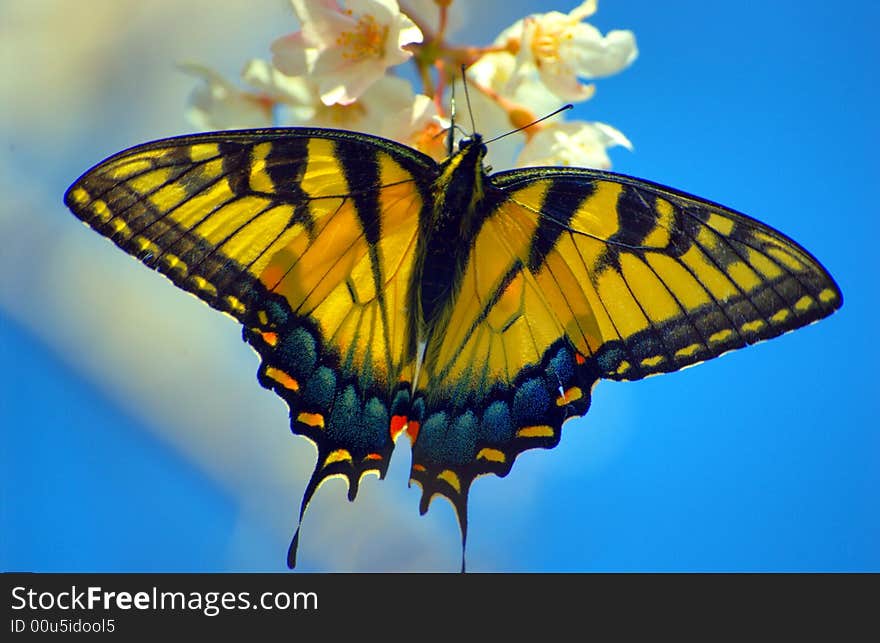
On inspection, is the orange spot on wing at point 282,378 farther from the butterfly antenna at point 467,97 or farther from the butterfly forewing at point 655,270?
the butterfly antenna at point 467,97

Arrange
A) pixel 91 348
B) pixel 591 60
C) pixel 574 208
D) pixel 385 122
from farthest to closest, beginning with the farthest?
1. pixel 91 348
2. pixel 591 60
3. pixel 385 122
4. pixel 574 208

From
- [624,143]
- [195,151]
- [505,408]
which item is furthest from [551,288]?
[195,151]

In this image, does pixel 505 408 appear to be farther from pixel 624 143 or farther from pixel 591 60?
pixel 591 60

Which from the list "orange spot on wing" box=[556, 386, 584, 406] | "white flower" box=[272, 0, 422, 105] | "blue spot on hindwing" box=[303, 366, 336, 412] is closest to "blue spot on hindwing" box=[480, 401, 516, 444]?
"orange spot on wing" box=[556, 386, 584, 406]

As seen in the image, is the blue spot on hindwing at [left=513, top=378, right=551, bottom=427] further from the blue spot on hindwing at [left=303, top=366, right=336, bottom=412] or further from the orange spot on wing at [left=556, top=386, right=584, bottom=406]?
the blue spot on hindwing at [left=303, top=366, right=336, bottom=412]

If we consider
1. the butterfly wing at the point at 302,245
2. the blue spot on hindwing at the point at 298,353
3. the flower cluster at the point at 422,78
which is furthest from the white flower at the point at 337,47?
the blue spot on hindwing at the point at 298,353

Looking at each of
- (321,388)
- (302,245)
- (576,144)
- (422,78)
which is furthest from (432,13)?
(321,388)

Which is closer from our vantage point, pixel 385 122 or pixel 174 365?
pixel 385 122

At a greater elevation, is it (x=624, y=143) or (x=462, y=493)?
(x=624, y=143)
